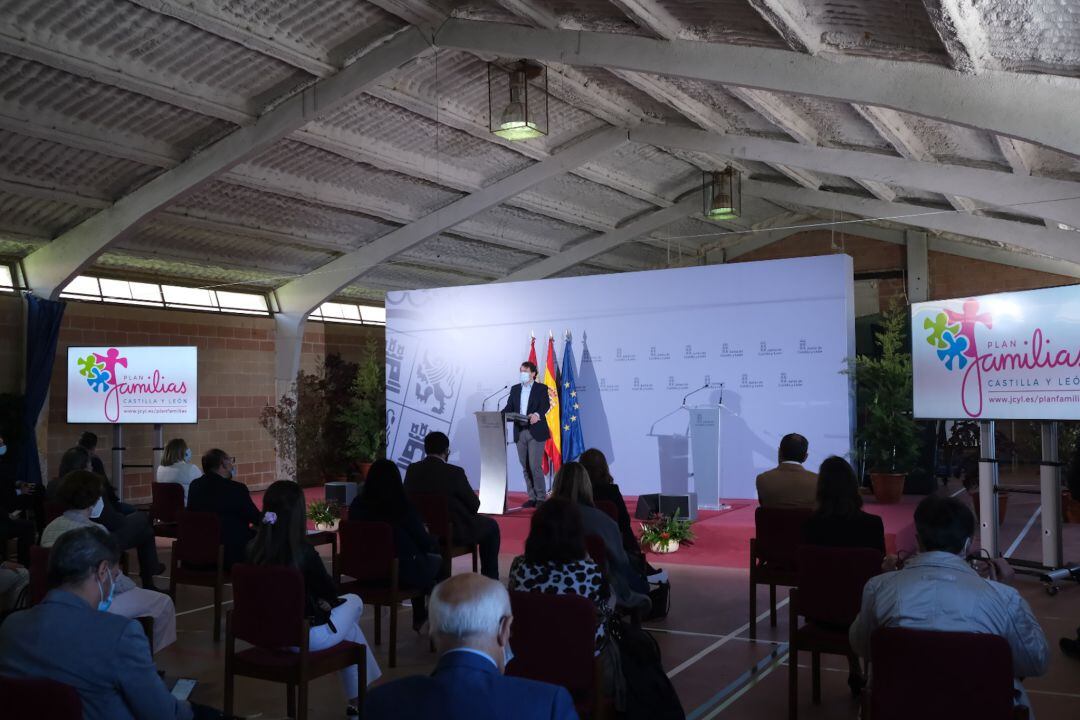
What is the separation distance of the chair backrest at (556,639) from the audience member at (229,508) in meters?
2.73

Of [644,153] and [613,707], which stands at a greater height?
[644,153]

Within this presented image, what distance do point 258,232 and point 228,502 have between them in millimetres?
6980

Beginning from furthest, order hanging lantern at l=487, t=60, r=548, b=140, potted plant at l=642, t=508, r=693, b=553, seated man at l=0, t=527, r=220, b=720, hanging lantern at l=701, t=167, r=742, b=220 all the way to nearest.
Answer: hanging lantern at l=701, t=167, r=742, b=220 < hanging lantern at l=487, t=60, r=548, b=140 < potted plant at l=642, t=508, r=693, b=553 < seated man at l=0, t=527, r=220, b=720

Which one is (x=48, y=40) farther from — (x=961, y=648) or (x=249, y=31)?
(x=961, y=648)

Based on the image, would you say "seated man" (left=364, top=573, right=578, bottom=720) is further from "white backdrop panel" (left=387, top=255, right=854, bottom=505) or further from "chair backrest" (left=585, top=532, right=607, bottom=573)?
"white backdrop panel" (left=387, top=255, right=854, bottom=505)

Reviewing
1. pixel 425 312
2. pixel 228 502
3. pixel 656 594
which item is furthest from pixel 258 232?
pixel 656 594

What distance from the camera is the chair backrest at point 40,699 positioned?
2006 millimetres

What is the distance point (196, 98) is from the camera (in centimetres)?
837

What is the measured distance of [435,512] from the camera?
19.2 feet

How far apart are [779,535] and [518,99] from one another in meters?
5.44

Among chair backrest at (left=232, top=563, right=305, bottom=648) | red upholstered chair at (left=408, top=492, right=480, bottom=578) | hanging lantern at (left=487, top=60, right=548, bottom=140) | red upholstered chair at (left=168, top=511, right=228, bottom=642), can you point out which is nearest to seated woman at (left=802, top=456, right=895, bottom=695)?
chair backrest at (left=232, top=563, right=305, bottom=648)

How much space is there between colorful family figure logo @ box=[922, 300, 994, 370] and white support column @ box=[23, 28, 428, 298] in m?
4.76

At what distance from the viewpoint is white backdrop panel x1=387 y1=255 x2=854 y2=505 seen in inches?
388

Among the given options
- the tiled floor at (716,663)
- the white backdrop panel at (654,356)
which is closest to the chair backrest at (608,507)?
the tiled floor at (716,663)
